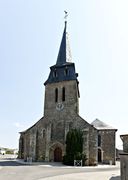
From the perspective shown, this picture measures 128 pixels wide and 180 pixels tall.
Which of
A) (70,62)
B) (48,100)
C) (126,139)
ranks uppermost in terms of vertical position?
(70,62)

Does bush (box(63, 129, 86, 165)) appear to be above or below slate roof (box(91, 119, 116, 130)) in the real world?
below

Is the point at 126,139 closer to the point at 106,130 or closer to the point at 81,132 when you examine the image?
the point at 81,132

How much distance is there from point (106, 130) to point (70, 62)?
11.1 metres

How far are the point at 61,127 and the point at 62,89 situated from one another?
5.29 m

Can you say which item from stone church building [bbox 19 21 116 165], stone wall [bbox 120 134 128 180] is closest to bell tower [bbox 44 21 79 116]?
stone church building [bbox 19 21 116 165]

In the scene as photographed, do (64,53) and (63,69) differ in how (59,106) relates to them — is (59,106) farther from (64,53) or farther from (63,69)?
(64,53)

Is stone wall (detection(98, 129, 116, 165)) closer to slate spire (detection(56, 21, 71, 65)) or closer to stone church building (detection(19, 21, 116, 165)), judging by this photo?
stone church building (detection(19, 21, 116, 165))

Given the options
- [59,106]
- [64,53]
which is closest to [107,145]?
[59,106]

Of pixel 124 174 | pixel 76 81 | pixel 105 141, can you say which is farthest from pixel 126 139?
pixel 105 141

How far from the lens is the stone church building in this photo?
26594 mm

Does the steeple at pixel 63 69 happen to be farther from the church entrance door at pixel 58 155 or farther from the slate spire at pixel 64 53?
the church entrance door at pixel 58 155

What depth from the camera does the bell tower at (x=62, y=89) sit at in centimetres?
2884

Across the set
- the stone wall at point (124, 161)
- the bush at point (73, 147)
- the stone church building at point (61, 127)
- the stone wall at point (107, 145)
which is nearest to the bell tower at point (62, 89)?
the stone church building at point (61, 127)

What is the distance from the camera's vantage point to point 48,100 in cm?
3011
